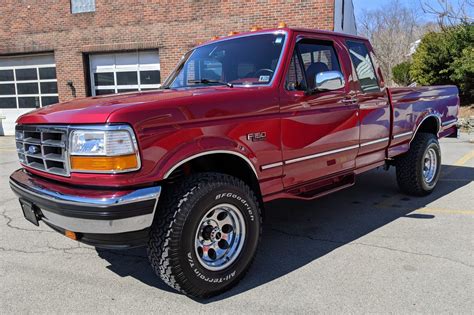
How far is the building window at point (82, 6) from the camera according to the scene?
1419 cm

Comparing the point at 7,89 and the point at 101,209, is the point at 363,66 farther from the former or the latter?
the point at 7,89

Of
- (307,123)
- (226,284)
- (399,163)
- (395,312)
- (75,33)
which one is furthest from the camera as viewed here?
(75,33)

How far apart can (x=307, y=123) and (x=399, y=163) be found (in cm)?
246

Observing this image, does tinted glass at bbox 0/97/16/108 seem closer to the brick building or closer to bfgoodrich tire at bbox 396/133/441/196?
the brick building

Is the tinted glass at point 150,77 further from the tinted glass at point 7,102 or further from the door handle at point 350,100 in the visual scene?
the door handle at point 350,100

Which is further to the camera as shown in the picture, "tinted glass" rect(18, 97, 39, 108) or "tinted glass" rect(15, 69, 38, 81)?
"tinted glass" rect(18, 97, 39, 108)

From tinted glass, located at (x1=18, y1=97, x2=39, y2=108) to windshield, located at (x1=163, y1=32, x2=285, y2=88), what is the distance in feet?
42.7

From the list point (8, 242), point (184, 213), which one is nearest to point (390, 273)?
point (184, 213)

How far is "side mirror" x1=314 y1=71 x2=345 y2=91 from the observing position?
12.3 feet

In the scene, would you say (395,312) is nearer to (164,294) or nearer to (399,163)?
(164,294)

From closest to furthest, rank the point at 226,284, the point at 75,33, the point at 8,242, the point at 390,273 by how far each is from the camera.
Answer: the point at 226,284 → the point at 390,273 → the point at 8,242 → the point at 75,33

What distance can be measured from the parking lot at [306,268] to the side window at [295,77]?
61.1 inches

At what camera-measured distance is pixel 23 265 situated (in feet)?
12.4

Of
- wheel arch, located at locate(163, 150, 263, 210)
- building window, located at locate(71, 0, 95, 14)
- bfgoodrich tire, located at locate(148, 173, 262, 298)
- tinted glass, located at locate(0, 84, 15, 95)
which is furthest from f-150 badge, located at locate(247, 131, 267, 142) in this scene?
tinted glass, located at locate(0, 84, 15, 95)
